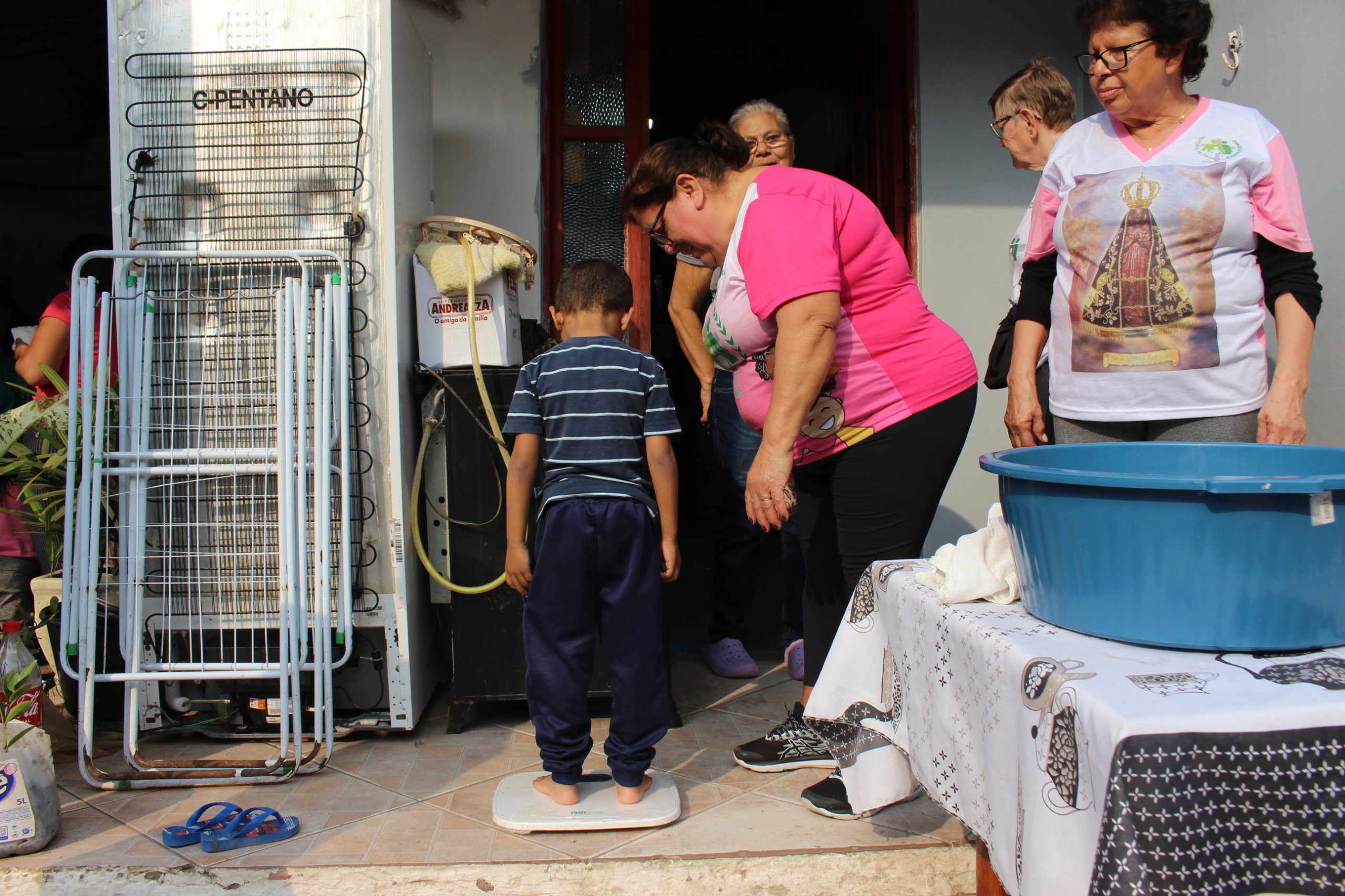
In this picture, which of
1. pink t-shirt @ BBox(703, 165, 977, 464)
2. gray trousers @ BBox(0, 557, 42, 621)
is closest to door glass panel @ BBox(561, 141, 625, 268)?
pink t-shirt @ BBox(703, 165, 977, 464)

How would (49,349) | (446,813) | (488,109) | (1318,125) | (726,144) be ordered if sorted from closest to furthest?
1. (726,144)
2. (446,813)
3. (1318,125)
4. (49,349)
5. (488,109)

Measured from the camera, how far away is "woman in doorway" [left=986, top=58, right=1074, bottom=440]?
2.47 m

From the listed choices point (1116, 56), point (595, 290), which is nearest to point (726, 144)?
point (595, 290)

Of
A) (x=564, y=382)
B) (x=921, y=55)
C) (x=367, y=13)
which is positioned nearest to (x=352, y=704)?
(x=564, y=382)

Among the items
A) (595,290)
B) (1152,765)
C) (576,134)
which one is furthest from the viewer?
(576,134)

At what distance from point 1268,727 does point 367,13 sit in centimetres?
280

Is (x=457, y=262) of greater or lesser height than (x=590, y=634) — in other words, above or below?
above

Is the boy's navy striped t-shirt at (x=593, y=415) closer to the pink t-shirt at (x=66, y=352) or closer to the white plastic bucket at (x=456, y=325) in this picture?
the white plastic bucket at (x=456, y=325)

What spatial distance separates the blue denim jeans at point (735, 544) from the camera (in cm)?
331

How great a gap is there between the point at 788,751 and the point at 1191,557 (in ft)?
5.29

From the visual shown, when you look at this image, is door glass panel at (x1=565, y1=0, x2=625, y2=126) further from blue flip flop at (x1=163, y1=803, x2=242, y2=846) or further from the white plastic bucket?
blue flip flop at (x1=163, y1=803, x2=242, y2=846)

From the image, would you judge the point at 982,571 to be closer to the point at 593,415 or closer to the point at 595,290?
the point at 593,415

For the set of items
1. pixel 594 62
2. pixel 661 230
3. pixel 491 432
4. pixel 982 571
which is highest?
pixel 594 62

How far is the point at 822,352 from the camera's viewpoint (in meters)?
1.78
